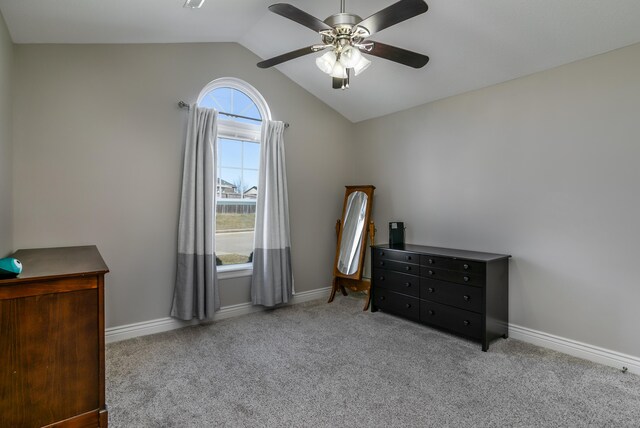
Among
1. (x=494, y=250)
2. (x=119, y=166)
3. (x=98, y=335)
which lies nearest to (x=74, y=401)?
(x=98, y=335)

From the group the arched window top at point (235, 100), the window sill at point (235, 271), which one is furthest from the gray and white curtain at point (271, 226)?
the arched window top at point (235, 100)

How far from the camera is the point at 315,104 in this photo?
4.29 metres

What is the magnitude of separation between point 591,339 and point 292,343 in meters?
2.42

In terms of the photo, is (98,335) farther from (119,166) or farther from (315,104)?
(315,104)

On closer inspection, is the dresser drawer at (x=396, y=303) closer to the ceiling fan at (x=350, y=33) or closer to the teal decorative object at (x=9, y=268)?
the ceiling fan at (x=350, y=33)

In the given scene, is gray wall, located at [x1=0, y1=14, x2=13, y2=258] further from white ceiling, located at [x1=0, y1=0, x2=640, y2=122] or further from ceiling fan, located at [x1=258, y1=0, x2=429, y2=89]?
ceiling fan, located at [x1=258, y1=0, x2=429, y2=89]

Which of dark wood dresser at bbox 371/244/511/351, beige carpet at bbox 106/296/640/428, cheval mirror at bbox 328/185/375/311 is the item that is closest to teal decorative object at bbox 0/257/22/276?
beige carpet at bbox 106/296/640/428

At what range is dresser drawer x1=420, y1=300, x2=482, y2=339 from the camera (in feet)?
9.32

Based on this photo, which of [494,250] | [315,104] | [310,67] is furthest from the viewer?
[315,104]

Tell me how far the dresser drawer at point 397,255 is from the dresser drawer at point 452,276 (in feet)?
0.39

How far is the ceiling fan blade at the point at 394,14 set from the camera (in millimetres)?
1670

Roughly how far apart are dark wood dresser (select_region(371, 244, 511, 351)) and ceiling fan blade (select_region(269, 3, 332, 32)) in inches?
86.0

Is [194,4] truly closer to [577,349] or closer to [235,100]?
[235,100]

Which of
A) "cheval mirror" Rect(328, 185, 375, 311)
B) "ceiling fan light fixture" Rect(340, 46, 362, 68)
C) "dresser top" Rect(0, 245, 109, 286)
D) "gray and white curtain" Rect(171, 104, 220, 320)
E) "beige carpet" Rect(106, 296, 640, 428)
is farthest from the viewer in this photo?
"cheval mirror" Rect(328, 185, 375, 311)
